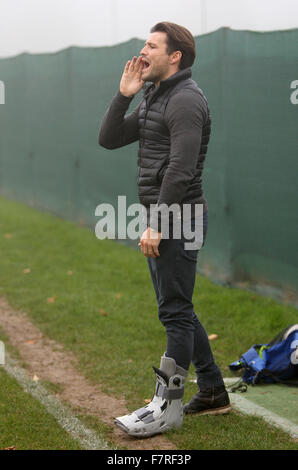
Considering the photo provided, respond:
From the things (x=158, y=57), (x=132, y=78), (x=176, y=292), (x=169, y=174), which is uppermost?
(x=158, y=57)

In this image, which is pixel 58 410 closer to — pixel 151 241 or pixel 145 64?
pixel 151 241

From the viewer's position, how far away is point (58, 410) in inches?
198

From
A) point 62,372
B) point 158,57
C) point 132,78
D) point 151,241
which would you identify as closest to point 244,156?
point 62,372

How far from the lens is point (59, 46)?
16.4 meters

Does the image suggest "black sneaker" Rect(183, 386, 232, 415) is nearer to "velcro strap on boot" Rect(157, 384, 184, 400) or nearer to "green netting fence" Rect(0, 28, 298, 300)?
"velcro strap on boot" Rect(157, 384, 184, 400)

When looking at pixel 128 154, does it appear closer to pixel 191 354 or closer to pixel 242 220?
pixel 242 220

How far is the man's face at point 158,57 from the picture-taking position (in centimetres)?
436

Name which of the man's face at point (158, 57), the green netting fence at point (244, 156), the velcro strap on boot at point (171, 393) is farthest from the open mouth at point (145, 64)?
the green netting fence at point (244, 156)

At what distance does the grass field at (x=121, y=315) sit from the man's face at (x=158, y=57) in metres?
2.07

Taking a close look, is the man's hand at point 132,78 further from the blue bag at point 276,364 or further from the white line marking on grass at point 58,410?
the blue bag at point 276,364

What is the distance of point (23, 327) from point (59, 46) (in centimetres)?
1043

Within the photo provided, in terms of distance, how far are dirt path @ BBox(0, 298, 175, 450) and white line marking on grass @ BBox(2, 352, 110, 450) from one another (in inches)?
3.6

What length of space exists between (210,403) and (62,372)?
1.55 meters

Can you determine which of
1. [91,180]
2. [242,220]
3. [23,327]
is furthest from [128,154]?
[23,327]
